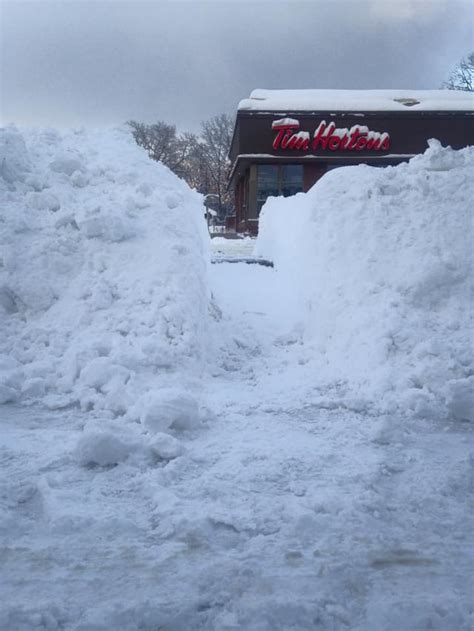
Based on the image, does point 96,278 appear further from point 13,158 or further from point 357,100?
point 357,100

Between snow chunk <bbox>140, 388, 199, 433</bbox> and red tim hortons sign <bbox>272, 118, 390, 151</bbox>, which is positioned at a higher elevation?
red tim hortons sign <bbox>272, 118, 390, 151</bbox>

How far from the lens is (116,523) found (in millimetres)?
2760

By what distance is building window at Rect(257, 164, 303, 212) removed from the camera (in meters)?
25.1

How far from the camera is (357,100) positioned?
25375 millimetres

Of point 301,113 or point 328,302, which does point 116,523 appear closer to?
point 328,302

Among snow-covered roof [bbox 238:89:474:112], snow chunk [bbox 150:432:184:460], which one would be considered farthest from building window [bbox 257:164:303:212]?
snow chunk [bbox 150:432:184:460]

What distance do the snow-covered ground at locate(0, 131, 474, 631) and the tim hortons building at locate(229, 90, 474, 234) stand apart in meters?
20.5

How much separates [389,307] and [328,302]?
872 millimetres

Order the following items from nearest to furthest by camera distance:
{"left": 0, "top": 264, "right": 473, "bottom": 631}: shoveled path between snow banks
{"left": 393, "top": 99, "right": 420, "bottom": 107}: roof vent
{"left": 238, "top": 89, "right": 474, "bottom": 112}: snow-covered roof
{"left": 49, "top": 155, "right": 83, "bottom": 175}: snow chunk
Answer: {"left": 0, "top": 264, "right": 473, "bottom": 631}: shoveled path between snow banks
{"left": 49, "top": 155, "right": 83, "bottom": 175}: snow chunk
{"left": 238, "top": 89, "right": 474, "bottom": 112}: snow-covered roof
{"left": 393, "top": 99, "right": 420, "bottom": 107}: roof vent

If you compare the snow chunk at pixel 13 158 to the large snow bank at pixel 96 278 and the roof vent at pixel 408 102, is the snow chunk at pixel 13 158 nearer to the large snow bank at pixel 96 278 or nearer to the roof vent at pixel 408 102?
the large snow bank at pixel 96 278

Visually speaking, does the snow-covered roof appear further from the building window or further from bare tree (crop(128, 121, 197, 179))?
bare tree (crop(128, 121, 197, 179))

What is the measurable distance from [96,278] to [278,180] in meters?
20.6

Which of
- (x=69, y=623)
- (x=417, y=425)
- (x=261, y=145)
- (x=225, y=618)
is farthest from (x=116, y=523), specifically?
(x=261, y=145)

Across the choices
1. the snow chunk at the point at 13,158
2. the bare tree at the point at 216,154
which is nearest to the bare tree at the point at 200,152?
the bare tree at the point at 216,154
